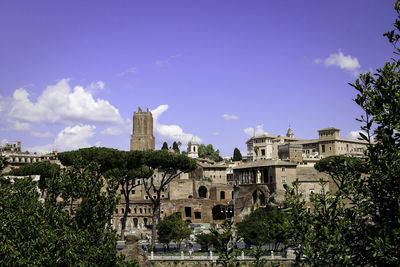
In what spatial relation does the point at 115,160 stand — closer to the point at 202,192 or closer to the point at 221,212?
the point at 221,212

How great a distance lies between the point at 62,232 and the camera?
43.3 feet

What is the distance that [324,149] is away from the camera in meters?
95.6

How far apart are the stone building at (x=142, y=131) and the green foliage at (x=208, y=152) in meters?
19.7

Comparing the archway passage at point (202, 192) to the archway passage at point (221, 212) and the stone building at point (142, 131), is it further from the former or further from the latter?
the stone building at point (142, 131)

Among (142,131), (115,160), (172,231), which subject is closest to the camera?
(172,231)

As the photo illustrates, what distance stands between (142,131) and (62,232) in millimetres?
96905

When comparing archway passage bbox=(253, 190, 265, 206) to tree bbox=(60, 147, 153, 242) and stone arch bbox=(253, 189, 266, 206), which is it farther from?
tree bbox=(60, 147, 153, 242)

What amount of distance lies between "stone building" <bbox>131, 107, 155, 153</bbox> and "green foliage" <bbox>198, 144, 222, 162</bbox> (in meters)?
19.7

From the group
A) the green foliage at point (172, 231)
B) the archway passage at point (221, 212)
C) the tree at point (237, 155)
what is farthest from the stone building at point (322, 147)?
the green foliage at point (172, 231)

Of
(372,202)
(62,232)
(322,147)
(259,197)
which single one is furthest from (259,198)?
(372,202)

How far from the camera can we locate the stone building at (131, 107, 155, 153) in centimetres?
10788

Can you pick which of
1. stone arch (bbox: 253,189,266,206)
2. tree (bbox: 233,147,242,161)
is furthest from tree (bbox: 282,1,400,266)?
tree (bbox: 233,147,242,161)

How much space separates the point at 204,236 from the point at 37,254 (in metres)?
23.2

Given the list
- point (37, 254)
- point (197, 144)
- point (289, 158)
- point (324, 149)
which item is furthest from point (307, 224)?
point (197, 144)
